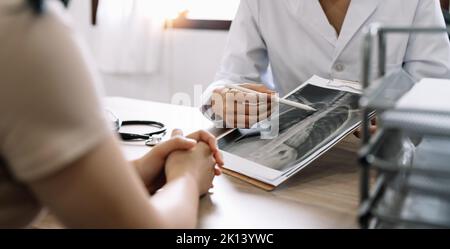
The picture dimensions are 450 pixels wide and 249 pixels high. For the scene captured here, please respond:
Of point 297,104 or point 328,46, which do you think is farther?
point 328,46

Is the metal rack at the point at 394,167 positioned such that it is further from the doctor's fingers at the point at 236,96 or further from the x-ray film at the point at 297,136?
the doctor's fingers at the point at 236,96

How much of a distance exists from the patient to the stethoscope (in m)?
0.58

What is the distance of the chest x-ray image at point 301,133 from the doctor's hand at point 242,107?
3 centimetres

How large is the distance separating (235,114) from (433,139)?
0.49 m

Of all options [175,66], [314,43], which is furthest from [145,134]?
[175,66]

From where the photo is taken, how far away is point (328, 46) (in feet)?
4.59

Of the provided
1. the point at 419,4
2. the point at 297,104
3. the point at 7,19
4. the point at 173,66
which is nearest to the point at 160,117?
the point at 297,104

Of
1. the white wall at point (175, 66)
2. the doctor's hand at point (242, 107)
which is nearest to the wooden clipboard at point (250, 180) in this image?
the doctor's hand at point (242, 107)

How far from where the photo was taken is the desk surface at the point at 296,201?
2.32ft


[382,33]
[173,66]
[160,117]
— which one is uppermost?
[382,33]

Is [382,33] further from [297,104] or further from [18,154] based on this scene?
[297,104]

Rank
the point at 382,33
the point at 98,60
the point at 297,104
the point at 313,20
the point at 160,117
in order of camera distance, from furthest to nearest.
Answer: the point at 98,60 < the point at 313,20 < the point at 160,117 < the point at 297,104 < the point at 382,33

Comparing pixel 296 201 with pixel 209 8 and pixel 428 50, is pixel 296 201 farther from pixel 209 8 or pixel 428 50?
pixel 209 8

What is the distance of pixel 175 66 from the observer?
9.25ft
